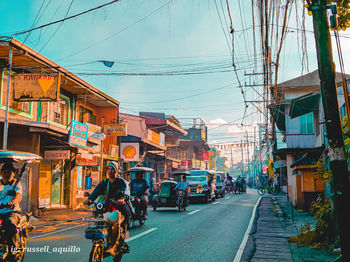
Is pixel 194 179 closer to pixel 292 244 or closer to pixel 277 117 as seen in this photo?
pixel 277 117

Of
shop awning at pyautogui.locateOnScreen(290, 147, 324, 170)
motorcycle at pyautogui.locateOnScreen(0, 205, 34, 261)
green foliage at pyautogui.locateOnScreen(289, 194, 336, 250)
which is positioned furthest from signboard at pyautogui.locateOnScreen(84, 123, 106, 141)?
motorcycle at pyautogui.locateOnScreen(0, 205, 34, 261)

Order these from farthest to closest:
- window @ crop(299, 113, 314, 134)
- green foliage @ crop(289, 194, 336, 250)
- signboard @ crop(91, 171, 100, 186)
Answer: window @ crop(299, 113, 314, 134), signboard @ crop(91, 171, 100, 186), green foliage @ crop(289, 194, 336, 250)

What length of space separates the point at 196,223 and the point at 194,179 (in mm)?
13857

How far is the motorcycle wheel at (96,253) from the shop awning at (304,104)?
52.7ft

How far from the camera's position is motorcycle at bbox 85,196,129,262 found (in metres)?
5.46

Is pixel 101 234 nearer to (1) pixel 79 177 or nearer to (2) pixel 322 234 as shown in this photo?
(2) pixel 322 234

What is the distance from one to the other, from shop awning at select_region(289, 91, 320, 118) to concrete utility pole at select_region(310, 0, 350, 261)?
1323 centimetres

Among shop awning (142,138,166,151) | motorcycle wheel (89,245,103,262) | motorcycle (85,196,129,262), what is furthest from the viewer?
shop awning (142,138,166,151)

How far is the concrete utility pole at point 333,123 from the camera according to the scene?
5855mm

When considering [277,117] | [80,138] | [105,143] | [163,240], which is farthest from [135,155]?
[163,240]

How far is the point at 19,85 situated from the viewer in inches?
603

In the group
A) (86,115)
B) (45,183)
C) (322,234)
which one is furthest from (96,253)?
(86,115)

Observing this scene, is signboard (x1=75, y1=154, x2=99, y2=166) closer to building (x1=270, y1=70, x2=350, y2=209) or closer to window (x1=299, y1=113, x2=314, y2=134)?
building (x1=270, y1=70, x2=350, y2=209)

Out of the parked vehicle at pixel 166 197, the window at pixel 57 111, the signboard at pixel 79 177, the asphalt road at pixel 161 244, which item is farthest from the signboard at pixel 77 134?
the asphalt road at pixel 161 244
